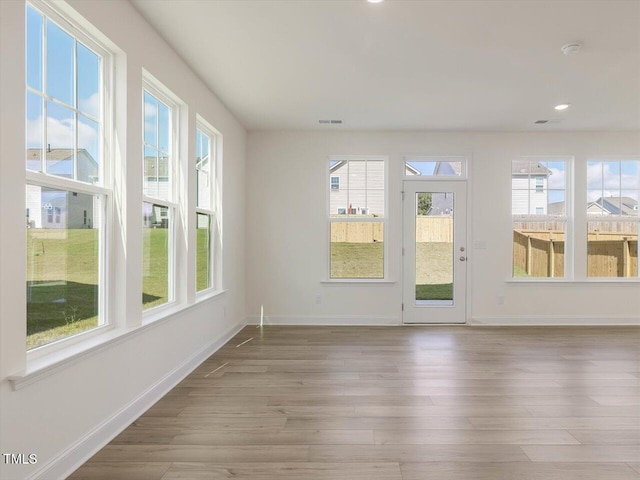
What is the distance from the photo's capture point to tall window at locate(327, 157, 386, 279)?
5.80 metres

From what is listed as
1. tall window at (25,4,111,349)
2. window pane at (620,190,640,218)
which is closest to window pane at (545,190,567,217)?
window pane at (620,190,640,218)

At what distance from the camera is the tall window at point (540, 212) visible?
5.80 meters

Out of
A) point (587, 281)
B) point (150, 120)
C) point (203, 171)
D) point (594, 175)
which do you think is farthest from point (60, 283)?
point (594, 175)

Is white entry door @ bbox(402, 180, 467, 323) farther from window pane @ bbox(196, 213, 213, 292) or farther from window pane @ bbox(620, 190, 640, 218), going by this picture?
window pane @ bbox(196, 213, 213, 292)

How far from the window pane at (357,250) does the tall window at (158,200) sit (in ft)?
9.05

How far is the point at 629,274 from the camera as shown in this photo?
19.1 feet

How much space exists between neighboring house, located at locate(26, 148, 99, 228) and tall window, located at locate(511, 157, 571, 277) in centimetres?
544

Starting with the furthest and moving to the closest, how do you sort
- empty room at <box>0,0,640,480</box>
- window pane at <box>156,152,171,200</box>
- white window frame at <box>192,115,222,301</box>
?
white window frame at <box>192,115,222,301</box>
window pane at <box>156,152,171,200</box>
empty room at <box>0,0,640,480</box>

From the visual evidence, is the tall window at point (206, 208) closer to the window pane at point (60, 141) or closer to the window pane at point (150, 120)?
the window pane at point (150, 120)

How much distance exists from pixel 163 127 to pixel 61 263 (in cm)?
165

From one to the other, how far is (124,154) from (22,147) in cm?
87

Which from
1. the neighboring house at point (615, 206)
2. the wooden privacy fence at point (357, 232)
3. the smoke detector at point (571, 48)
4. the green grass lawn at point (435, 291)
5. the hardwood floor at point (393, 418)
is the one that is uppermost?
the smoke detector at point (571, 48)

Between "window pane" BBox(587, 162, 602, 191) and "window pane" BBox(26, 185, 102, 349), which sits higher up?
"window pane" BBox(587, 162, 602, 191)

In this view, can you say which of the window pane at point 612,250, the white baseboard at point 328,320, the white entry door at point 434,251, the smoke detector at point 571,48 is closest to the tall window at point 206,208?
the white baseboard at point 328,320
